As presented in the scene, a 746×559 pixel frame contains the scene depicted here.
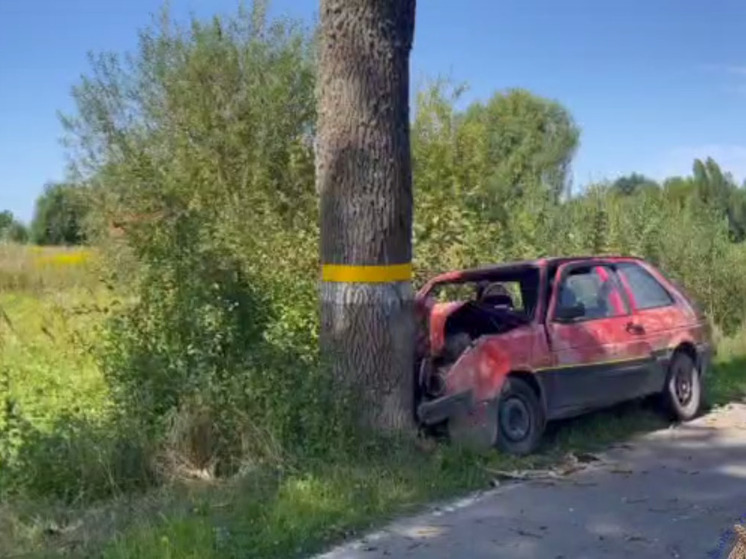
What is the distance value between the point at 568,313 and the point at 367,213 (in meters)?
2.23

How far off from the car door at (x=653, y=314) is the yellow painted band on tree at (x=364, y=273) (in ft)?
9.76

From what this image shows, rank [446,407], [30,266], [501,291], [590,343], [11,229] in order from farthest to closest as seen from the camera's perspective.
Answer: [11,229], [30,266], [501,291], [590,343], [446,407]

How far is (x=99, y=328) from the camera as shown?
870cm

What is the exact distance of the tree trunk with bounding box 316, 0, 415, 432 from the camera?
26.1 ft

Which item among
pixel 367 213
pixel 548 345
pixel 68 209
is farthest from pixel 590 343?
pixel 68 209

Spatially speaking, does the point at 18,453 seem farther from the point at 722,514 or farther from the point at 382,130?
the point at 722,514

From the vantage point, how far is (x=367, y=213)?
7.98 metres

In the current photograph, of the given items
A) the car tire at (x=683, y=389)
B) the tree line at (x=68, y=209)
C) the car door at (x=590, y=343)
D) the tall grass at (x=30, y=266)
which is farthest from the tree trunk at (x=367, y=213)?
the tall grass at (x=30, y=266)

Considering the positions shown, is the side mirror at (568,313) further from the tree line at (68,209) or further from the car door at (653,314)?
the tree line at (68,209)

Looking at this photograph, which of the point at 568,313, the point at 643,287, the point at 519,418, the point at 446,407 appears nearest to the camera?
the point at 446,407

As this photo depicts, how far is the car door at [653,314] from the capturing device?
9.74 m

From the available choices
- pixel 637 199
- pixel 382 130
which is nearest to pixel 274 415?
pixel 382 130

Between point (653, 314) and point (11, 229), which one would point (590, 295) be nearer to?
point (653, 314)

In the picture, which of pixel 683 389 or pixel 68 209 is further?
pixel 68 209
